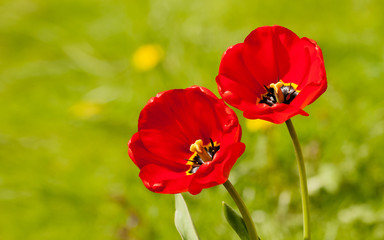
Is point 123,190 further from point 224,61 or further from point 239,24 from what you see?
point 239,24

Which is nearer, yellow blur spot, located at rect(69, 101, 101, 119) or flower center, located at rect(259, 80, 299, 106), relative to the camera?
flower center, located at rect(259, 80, 299, 106)

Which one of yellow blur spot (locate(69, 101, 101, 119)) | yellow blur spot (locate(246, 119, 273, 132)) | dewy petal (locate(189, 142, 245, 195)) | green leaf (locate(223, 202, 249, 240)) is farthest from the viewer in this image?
Result: yellow blur spot (locate(69, 101, 101, 119))

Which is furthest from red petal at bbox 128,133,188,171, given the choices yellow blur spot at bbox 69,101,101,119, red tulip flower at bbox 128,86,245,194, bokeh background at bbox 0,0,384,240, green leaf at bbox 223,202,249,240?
yellow blur spot at bbox 69,101,101,119

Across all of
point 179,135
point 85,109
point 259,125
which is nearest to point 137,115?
point 85,109

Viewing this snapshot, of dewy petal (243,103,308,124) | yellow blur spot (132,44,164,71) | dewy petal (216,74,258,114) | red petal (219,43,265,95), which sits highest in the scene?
yellow blur spot (132,44,164,71)

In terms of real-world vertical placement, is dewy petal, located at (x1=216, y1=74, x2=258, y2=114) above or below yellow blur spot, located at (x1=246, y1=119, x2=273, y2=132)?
below

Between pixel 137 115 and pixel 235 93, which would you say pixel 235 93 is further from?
pixel 137 115

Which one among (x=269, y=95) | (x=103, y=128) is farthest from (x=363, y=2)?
(x=269, y=95)

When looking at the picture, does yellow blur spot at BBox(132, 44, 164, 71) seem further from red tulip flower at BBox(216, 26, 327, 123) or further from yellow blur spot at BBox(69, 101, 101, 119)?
red tulip flower at BBox(216, 26, 327, 123)

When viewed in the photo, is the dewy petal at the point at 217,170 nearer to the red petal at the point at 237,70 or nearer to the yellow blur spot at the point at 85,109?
the red petal at the point at 237,70
